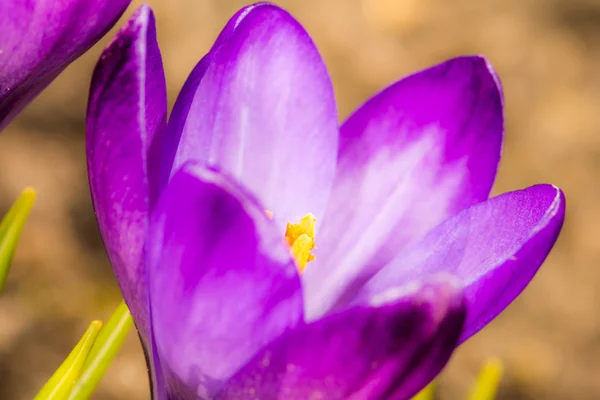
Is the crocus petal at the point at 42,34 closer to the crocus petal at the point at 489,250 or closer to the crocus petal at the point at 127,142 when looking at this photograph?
the crocus petal at the point at 127,142

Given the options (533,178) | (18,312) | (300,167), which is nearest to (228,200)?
(300,167)

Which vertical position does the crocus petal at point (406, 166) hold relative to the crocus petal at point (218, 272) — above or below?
below

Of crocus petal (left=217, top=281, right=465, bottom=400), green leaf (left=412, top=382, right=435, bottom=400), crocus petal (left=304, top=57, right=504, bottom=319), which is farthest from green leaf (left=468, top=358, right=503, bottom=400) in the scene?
crocus petal (left=217, top=281, right=465, bottom=400)

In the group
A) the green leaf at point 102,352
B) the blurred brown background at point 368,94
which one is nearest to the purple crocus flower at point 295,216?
the green leaf at point 102,352

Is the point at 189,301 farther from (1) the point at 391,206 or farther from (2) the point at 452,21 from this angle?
(2) the point at 452,21

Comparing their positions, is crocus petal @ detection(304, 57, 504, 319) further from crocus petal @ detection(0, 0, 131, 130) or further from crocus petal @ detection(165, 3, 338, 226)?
crocus petal @ detection(0, 0, 131, 130)

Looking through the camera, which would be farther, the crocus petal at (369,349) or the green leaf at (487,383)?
the green leaf at (487,383)

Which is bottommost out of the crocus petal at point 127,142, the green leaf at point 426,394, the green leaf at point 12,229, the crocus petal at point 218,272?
the green leaf at point 426,394
